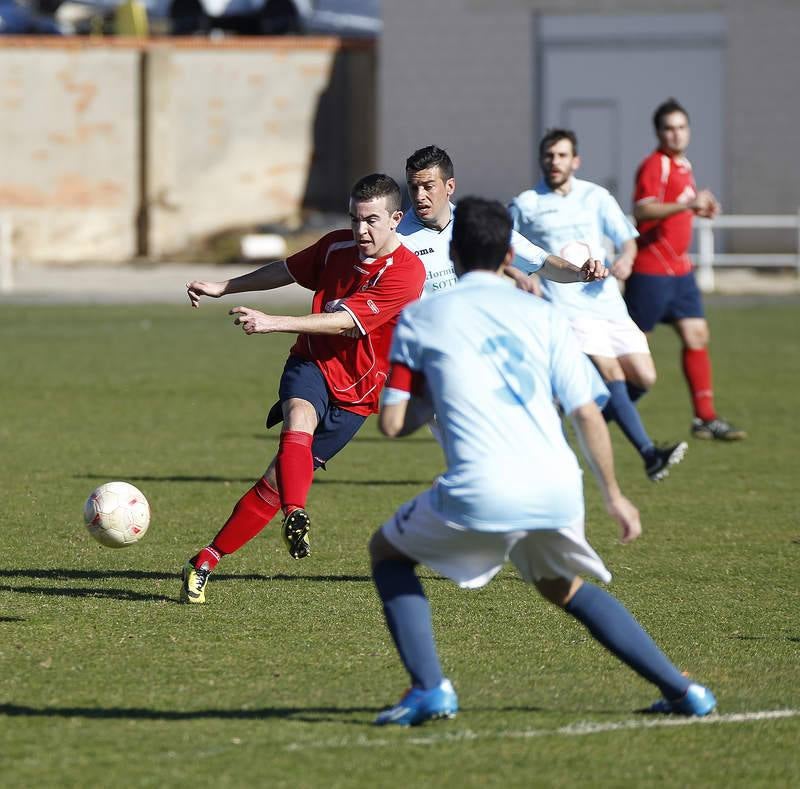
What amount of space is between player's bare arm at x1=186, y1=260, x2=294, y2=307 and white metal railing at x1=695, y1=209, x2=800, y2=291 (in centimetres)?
1946

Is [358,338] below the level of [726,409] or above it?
above

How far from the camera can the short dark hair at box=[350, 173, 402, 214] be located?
6695 mm

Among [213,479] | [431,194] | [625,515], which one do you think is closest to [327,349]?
[431,194]

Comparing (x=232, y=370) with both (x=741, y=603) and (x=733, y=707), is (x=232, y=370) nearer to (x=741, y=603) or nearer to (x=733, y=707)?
(x=741, y=603)

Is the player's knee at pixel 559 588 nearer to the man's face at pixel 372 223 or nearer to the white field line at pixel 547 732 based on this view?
the white field line at pixel 547 732

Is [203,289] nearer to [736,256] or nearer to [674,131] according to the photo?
[674,131]

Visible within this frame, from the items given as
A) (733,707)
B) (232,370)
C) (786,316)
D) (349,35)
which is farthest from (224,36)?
(733,707)

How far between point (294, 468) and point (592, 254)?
345 cm

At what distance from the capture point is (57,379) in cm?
1625

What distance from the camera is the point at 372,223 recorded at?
22.3 ft

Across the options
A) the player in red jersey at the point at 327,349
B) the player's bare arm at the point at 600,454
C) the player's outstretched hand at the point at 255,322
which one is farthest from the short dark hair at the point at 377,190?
the player's bare arm at the point at 600,454

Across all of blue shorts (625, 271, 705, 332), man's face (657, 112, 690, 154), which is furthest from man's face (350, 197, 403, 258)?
blue shorts (625, 271, 705, 332)

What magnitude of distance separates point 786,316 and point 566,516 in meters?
18.8

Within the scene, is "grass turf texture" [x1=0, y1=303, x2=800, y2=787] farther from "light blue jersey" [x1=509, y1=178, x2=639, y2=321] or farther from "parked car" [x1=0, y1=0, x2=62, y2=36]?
"parked car" [x1=0, y1=0, x2=62, y2=36]
